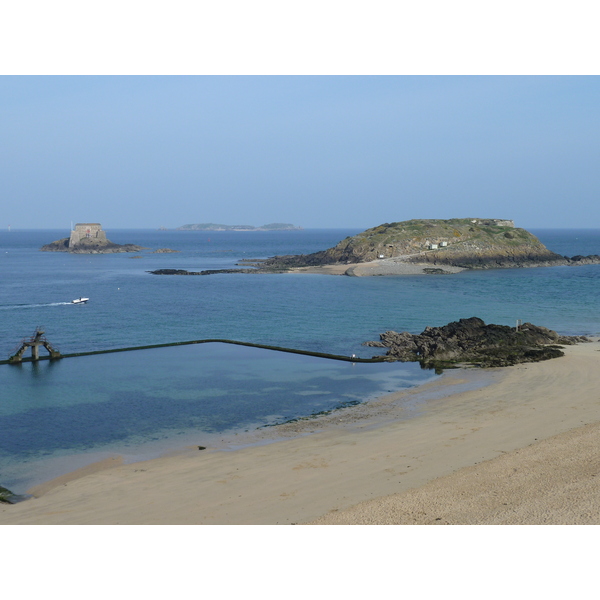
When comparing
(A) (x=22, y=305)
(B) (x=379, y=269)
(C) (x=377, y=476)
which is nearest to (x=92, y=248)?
(B) (x=379, y=269)

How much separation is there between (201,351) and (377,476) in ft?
60.5

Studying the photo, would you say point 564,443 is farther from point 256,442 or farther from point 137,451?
point 137,451

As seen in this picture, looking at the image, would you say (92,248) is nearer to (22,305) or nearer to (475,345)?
(22,305)

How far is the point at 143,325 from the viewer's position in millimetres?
40000

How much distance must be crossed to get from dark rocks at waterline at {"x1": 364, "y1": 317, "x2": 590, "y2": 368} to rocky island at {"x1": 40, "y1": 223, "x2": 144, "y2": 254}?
398ft

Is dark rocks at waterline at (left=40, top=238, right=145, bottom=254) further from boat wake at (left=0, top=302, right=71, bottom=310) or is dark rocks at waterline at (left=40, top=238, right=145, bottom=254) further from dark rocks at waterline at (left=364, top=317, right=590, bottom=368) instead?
dark rocks at waterline at (left=364, top=317, right=590, bottom=368)

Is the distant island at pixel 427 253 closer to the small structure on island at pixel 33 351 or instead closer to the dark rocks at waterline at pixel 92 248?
the dark rocks at waterline at pixel 92 248

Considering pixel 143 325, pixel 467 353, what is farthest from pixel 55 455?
pixel 143 325

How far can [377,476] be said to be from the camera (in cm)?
1406

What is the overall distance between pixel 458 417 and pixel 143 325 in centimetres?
2592

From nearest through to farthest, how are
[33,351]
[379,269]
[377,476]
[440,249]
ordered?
1. [377,476]
2. [33,351]
3. [379,269]
4. [440,249]

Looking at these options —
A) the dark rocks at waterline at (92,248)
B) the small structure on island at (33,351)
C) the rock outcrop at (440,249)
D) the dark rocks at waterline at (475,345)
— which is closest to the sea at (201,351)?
the small structure on island at (33,351)

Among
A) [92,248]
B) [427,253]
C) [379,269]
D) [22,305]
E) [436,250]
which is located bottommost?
[22,305]

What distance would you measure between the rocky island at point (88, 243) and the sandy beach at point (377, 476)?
132 metres
